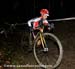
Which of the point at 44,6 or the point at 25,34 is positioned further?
the point at 44,6

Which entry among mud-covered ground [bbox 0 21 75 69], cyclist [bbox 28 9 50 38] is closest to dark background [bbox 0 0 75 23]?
mud-covered ground [bbox 0 21 75 69]

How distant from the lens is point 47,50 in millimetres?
7566

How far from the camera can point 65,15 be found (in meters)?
16.3

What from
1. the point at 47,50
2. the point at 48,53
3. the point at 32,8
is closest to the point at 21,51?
the point at 48,53

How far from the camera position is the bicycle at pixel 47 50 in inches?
290

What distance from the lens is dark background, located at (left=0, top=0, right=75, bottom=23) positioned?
1562cm

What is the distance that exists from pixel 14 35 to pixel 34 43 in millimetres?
2757

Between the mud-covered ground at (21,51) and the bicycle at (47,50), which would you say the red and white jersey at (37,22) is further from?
the mud-covered ground at (21,51)

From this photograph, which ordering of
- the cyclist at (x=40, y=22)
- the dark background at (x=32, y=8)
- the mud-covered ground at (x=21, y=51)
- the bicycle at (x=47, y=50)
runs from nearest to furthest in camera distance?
the bicycle at (x=47, y=50) < the cyclist at (x=40, y=22) < the mud-covered ground at (x=21, y=51) < the dark background at (x=32, y=8)

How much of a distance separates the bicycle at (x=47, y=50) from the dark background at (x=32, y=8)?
7408 millimetres

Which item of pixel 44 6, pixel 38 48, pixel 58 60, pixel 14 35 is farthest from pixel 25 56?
pixel 44 6

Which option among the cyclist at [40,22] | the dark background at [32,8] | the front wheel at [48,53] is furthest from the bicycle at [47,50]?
the dark background at [32,8]

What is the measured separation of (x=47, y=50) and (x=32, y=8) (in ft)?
27.2

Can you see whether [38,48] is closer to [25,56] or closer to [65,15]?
[25,56]
